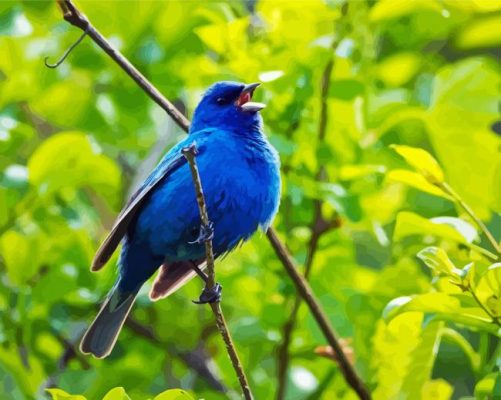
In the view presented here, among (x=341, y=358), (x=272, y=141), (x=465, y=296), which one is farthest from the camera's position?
(x=272, y=141)

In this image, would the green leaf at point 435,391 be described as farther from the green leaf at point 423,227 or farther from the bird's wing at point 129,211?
the bird's wing at point 129,211

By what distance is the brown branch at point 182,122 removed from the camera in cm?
266

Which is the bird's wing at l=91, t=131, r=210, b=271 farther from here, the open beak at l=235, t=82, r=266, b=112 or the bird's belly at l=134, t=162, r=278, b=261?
the open beak at l=235, t=82, r=266, b=112

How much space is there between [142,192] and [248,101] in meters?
0.49

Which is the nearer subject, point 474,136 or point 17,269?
point 474,136

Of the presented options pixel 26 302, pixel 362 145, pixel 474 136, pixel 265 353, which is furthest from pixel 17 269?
pixel 474 136

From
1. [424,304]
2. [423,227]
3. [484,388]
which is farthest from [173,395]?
[484,388]

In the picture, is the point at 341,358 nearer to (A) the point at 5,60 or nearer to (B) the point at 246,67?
(B) the point at 246,67

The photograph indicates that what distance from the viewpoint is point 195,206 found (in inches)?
132

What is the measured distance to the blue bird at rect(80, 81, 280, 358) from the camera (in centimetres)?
329

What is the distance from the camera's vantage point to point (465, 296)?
99.0 inches

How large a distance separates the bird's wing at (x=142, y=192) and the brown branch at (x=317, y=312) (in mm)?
410

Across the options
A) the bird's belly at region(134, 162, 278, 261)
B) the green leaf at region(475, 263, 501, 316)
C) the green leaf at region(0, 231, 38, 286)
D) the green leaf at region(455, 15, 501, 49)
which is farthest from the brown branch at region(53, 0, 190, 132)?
the green leaf at region(455, 15, 501, 49)

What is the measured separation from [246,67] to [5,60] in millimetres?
902
